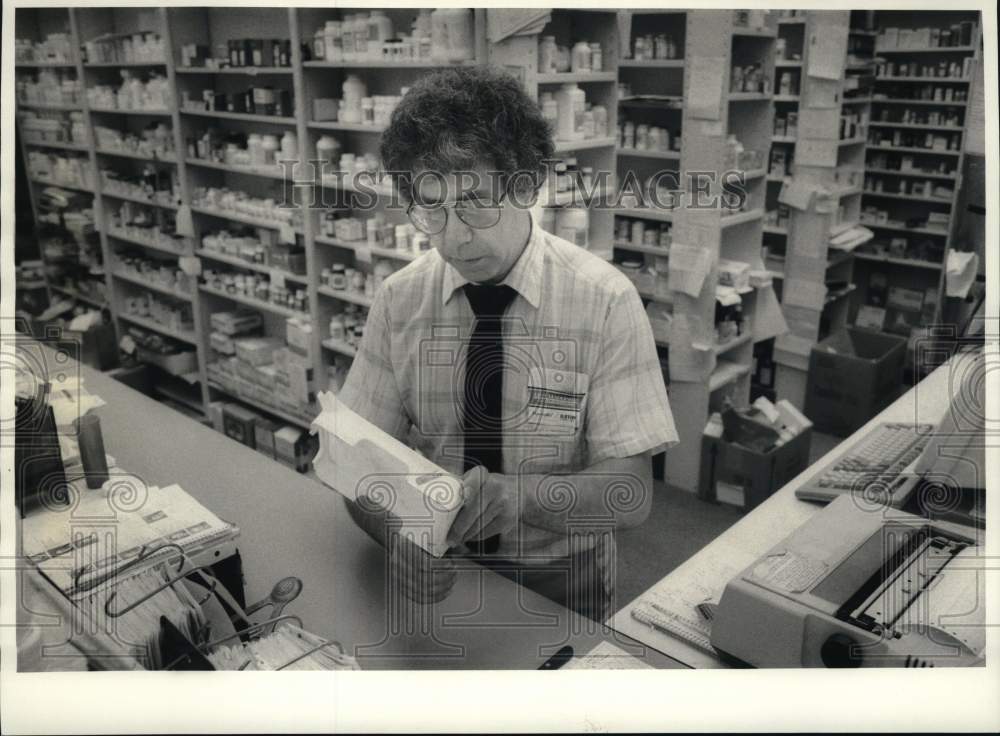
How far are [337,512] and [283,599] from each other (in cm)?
33

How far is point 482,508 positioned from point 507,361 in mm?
436

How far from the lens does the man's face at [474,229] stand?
5.20 feet

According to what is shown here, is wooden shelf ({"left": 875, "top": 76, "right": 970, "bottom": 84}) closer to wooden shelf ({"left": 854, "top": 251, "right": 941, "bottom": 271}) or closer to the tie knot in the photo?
wooden shelf ({"left": 854, "top": 251, "right": 941, "bottom": 271})

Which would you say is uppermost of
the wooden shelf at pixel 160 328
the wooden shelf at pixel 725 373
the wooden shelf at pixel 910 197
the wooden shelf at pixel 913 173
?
the wooden shelf at pixel 913 173

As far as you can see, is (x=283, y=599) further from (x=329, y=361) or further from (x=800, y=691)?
(x=329, y=361)

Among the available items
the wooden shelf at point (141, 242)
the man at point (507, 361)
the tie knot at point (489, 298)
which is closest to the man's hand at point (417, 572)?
the man at point (507, 361)

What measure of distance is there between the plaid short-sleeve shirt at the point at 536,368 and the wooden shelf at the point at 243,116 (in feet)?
6.77

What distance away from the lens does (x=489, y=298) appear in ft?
5.82

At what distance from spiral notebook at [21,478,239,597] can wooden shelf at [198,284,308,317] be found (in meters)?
2.12

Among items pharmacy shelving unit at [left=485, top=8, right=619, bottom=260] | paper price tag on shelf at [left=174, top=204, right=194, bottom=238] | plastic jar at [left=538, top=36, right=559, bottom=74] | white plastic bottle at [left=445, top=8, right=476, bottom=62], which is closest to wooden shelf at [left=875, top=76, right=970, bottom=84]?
pharmacy shelving unit at [left=485, top=8, right=619, bottom=260]

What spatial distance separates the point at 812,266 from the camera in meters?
4.50

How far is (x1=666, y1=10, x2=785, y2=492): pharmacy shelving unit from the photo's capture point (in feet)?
10.6

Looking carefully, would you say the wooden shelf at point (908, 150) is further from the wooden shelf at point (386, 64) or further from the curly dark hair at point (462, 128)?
the curly dark hair at point (462, 128)

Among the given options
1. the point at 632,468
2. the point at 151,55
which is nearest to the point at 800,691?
the point at 632,468
